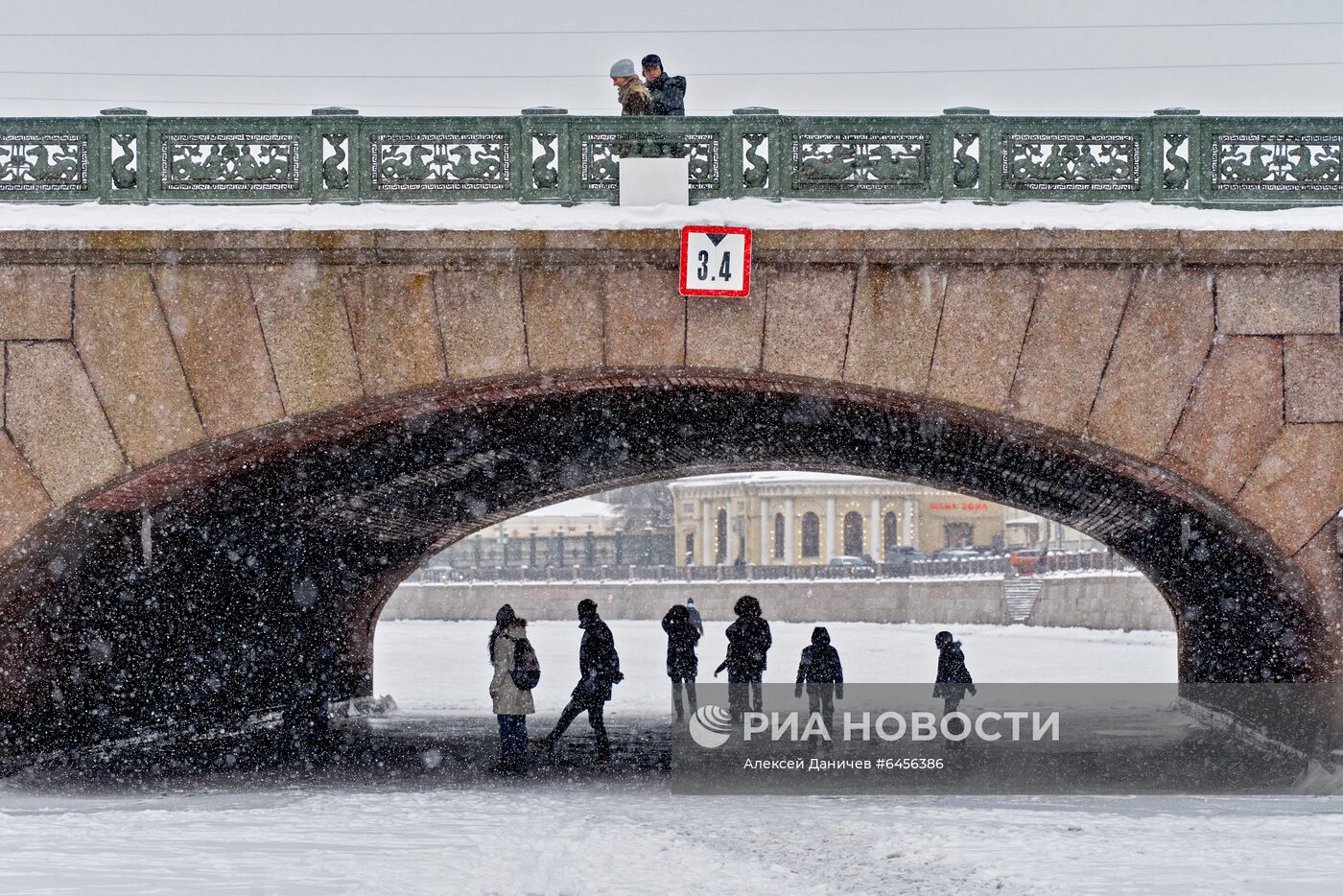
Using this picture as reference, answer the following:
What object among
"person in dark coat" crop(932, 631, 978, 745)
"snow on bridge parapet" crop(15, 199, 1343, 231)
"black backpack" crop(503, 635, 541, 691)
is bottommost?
"person in dark coat" crop(932, 631, 978, 745)

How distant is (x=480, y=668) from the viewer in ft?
100

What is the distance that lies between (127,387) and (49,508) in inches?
38.4

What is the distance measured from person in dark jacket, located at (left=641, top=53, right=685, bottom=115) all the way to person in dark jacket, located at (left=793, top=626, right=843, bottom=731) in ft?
17.1

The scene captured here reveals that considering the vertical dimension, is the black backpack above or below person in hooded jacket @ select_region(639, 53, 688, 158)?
below

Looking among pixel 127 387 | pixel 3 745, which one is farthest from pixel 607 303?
pixel 3 745

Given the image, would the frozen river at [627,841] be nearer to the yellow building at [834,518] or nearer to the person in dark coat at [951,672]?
the person in dark coat at [951,672]

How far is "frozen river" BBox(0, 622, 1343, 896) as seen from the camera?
24.7 feet

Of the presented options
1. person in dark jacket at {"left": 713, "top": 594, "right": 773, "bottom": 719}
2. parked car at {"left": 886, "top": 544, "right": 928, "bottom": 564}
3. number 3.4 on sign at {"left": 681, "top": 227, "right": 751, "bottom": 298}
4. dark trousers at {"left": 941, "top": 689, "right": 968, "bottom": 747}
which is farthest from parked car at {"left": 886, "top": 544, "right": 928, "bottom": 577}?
number 3.4 on sign at {"left": 681, "top": 227, "right": 751, "bottom": 298}

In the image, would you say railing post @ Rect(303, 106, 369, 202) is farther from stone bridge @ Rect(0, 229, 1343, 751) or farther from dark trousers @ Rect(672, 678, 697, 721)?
dark trousers @ Rect(672, 678, 697, 721)

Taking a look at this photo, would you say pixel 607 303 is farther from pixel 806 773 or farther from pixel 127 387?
pixel 806 773

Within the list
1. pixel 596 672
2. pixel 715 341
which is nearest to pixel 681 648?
pixel 596 672

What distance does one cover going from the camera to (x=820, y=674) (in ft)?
46.8

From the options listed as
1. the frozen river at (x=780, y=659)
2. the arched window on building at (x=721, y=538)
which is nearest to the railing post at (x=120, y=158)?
the frozen river at (x=780, y=659)

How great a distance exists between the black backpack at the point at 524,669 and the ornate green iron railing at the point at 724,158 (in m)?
3.97
